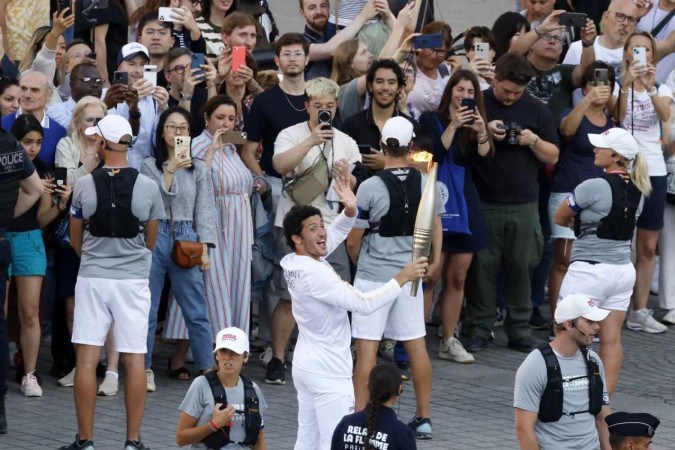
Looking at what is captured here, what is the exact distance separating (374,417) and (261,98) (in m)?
4.80

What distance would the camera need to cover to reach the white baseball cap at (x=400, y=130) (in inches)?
412

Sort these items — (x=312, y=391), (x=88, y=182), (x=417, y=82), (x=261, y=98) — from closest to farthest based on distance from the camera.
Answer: (x=312, y=391), (x=88, y=182), (x=261, y=98), (x=417, y=82)

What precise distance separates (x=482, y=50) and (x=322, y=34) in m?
1.55

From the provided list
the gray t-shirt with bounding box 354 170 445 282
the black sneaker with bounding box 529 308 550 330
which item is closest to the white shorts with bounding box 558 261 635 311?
the gray t-shirt with bounding box 354 170 445 282

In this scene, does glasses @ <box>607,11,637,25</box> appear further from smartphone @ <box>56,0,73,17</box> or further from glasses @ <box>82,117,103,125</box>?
glasses @ <box>82,117,103,125</box>

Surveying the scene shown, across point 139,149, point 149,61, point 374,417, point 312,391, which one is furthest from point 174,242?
point 374,417

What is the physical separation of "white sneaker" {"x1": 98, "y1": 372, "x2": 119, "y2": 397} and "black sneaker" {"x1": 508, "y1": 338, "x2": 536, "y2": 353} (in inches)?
141

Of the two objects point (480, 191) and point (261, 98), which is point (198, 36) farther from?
point (480, 191)

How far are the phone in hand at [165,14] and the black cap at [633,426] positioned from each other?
602 cm

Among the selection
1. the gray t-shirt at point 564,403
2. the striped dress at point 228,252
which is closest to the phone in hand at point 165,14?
the striped dress at point 228,252

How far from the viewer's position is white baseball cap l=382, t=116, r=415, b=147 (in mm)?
10453

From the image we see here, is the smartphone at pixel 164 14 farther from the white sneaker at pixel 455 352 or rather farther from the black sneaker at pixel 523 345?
the black sneaker at pixel 523 345

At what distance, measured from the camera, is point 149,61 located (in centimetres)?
1248

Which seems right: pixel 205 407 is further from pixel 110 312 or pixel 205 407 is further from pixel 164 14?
pixel 164 14
